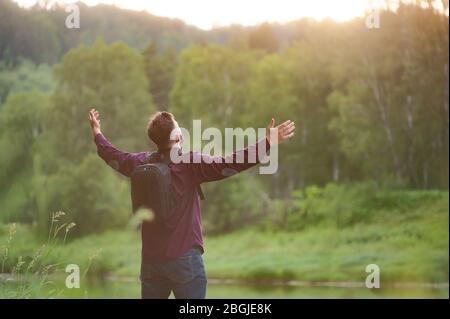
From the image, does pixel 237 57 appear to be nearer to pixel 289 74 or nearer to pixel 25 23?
pixel 289 74

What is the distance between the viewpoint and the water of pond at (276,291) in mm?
17156

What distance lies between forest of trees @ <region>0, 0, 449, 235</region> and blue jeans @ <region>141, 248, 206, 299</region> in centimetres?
1652

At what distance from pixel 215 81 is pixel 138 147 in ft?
8.71

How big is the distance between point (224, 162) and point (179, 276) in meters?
0.40

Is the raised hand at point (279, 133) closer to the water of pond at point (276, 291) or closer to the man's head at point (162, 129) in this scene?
the man's head at point (162, 129)

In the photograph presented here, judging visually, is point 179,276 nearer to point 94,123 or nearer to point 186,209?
point 186,209

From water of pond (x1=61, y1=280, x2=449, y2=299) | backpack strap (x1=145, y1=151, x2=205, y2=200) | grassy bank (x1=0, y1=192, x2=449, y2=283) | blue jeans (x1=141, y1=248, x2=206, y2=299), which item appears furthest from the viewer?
grassy bank (x1=0, y1=192, x2=449, y2=283)

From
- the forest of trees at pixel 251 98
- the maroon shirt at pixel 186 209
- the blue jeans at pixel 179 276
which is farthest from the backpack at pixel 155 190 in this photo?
the forest of trees at pixel 251 98

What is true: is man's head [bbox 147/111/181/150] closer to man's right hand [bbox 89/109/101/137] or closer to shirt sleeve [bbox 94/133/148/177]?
shirt sleeve [bbox 94/133/148/177]

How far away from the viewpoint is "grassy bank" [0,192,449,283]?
20578 millimetres

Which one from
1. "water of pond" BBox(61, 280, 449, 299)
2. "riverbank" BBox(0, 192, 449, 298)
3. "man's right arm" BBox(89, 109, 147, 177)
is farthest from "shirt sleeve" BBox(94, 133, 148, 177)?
"riverbank" BBox(0, 192, 449, 298)

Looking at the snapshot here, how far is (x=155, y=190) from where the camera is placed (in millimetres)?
2930

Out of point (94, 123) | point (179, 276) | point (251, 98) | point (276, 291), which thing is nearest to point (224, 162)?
point (179, 276)

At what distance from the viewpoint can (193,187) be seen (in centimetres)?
297
